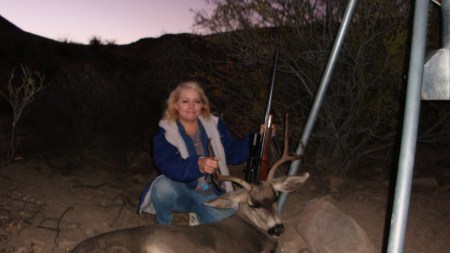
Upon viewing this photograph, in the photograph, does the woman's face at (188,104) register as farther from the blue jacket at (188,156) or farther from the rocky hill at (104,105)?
the rocky hill at (104,105)

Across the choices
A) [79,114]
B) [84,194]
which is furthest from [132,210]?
[79,114]

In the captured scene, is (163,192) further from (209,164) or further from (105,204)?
(105,204)

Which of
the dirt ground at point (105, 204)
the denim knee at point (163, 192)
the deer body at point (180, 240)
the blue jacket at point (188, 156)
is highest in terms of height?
the blue jacket at point (188, 156)

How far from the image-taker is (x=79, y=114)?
8.98 meters

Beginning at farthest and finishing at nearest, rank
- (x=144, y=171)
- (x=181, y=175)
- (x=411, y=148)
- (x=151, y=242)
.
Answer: (x=144, y=171) < (x=181, y=175) < (x=151, y=242) < (x=411, y=148)

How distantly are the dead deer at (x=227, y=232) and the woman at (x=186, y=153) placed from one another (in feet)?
1.41

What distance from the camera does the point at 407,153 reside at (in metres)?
1.50

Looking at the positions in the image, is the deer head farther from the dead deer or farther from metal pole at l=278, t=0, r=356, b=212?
metal pole at l=278, t=0, r=356, b=212

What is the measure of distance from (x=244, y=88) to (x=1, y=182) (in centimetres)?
391

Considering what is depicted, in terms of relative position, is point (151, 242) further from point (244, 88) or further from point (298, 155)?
point (244, 88)

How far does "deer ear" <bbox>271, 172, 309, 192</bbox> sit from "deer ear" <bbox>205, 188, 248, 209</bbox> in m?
0.30

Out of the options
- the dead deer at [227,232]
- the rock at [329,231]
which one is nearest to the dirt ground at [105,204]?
the rock at [329,231]

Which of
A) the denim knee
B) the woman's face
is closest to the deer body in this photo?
the denim knee

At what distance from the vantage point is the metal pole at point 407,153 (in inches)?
58.4
